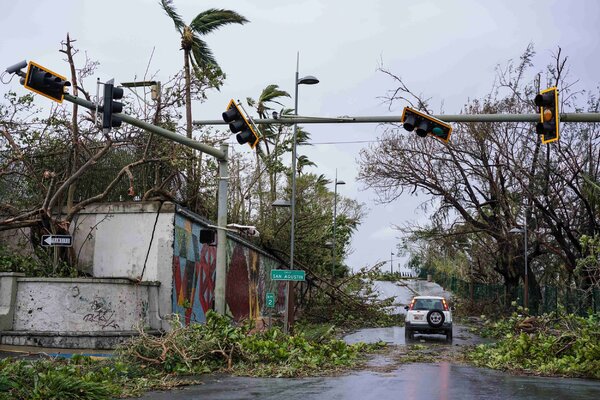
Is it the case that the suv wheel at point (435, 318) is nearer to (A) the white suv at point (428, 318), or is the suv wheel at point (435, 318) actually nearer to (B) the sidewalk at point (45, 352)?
(A) the white suv at point (428, 318)

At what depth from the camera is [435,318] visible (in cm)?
2659

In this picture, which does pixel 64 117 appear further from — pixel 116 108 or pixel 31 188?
pixel 116 108

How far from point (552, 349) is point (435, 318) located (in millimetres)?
10365

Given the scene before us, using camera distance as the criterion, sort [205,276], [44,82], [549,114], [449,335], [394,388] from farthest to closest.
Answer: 1. [449,335]
2. [205,276]
3. [549,114]
4. [394,388]
5. [44,82]

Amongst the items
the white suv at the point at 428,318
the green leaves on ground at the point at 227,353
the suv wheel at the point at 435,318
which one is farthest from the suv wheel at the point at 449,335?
the green leaves on ground at the point at 227,353

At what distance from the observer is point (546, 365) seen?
1555 cm

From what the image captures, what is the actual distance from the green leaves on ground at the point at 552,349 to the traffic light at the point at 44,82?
1196 centimetres

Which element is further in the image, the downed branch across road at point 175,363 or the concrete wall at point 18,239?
the concrete wall at point 18,239

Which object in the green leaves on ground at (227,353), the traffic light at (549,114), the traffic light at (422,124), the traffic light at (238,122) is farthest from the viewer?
the traffic light at (238,122)

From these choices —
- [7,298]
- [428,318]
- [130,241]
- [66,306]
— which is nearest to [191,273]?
[130,241]

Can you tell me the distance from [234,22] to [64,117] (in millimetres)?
9144

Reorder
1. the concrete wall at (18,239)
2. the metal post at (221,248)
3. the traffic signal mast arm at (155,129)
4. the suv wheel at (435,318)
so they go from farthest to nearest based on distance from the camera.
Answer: the suv wheel at (435,318)
the concrete wall at (18,239)
the metal post at (221,248)
the traffic signal mast arm at (155,129)

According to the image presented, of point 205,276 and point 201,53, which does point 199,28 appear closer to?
point 201,53

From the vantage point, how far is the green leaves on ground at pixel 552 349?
588 inches
